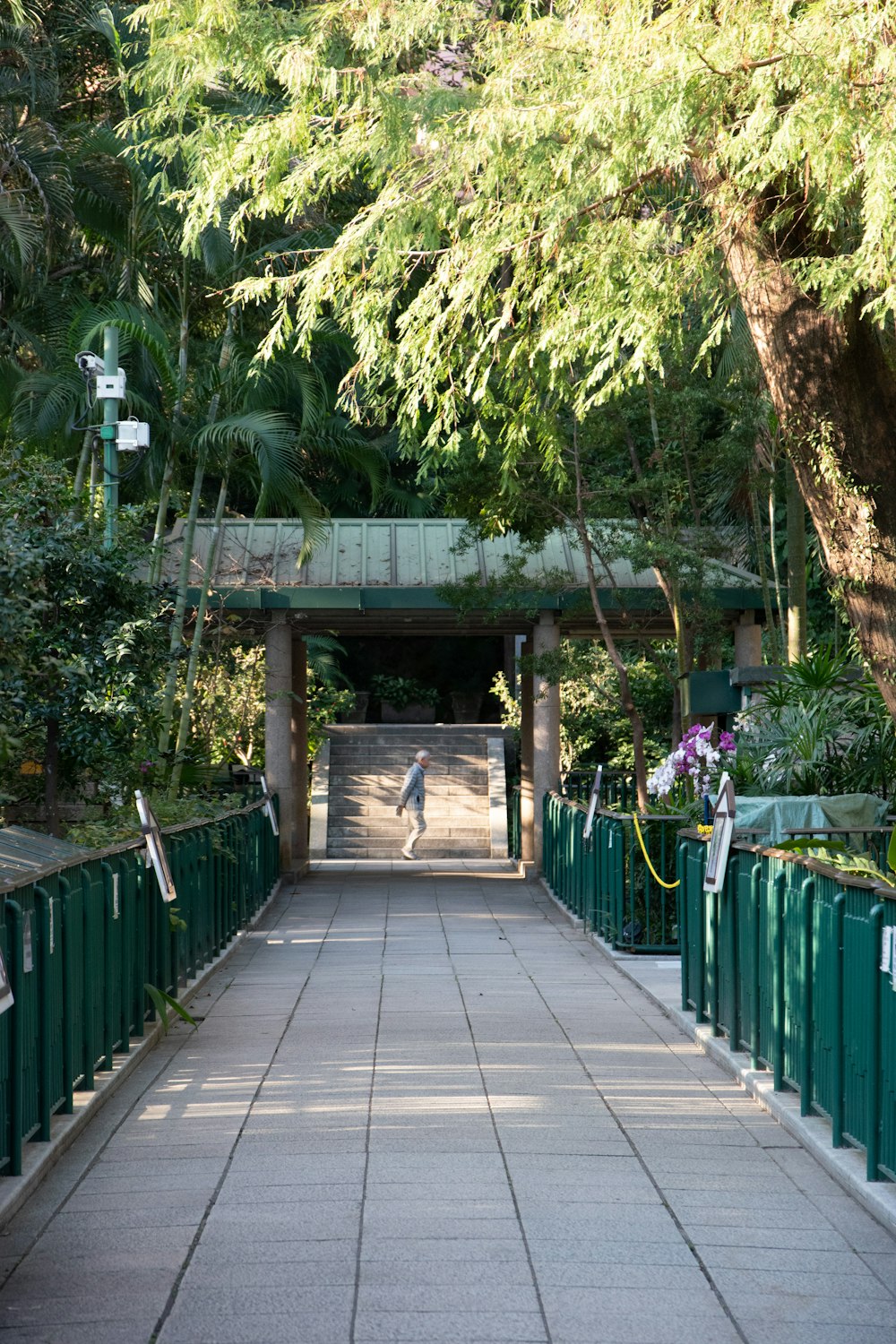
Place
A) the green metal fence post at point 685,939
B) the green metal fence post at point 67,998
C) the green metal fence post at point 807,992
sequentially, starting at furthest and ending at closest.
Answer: the green metal fence post at point 685,939, the green metal fence post at point 67,998, the green metal fence post at point 807,992

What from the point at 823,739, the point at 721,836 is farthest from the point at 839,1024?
the point at 823,739

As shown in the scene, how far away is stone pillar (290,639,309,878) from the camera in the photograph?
22578 millimetres

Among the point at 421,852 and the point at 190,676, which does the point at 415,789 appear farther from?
the point at 190,676

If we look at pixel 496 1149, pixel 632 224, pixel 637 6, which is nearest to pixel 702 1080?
pixel 496 1149

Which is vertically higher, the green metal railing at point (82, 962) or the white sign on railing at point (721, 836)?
the white sign on railing at point (721, 836)

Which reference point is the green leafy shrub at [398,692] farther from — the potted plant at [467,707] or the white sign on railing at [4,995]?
the white sign on railing at [4,995]

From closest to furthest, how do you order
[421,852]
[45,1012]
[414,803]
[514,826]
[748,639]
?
[45,1012], [748,639], [414,803], [421,852], [514,826]

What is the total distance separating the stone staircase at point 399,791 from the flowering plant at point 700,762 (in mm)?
13261

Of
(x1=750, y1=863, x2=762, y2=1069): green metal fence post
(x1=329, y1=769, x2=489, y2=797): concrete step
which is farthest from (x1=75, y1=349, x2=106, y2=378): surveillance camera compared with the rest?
(x1=329, y1=769, x2=489, y2=797): concrete step

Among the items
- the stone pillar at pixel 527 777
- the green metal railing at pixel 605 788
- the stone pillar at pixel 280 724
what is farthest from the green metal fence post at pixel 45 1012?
the stone pillar at pixel 527 777

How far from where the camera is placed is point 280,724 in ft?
68.9

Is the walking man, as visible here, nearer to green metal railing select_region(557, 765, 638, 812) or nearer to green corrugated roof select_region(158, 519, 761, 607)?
green metal railing select_region(557, 765, 638, 812)

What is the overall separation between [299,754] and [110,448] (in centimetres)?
1126

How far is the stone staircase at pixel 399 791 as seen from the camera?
26344 mm
